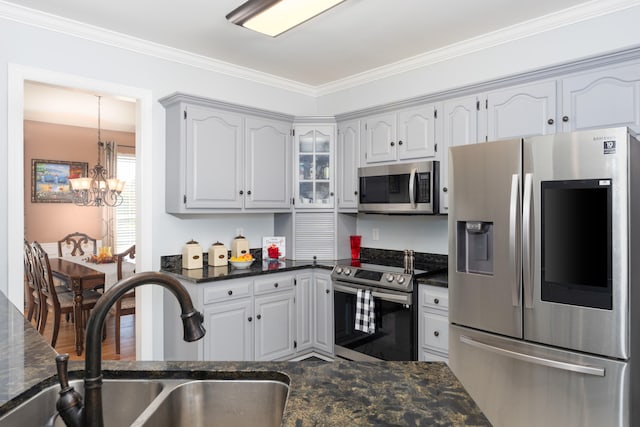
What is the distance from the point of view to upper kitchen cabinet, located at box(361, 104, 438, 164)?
318cm

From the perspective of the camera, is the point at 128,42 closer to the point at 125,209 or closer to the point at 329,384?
the point at 329,384

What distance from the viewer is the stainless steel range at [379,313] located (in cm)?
291

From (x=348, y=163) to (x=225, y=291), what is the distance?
5.19 feet

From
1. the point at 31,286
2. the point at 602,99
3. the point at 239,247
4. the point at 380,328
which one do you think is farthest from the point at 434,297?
the point at 31,286

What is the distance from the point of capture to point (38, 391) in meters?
1.03

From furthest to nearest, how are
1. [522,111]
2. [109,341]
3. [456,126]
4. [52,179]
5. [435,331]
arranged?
[52,179]
[109,341]
[456,126]
[435,331]
[522,111]

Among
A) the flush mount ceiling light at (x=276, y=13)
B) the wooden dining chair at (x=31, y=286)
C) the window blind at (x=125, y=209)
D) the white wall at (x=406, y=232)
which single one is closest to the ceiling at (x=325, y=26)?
the flush mount ceiling light at (x=276, y=13)

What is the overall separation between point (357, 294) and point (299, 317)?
2.18ft

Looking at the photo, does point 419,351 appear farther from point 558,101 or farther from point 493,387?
point 558,101

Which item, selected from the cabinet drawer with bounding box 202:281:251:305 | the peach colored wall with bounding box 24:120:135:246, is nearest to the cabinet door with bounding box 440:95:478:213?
the cabinet drawer with bounding box 202:281:251:305

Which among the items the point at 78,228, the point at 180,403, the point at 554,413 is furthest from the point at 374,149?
the point at 78,228

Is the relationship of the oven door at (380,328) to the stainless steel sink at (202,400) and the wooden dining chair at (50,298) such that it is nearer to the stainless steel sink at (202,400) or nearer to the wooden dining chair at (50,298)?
the stainless steel sink at (202,400)

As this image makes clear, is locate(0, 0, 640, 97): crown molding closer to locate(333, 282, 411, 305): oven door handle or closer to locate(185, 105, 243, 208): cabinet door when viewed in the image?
locate(185, 105, 243, 208): cabinet door

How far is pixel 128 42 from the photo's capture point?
3.10m
